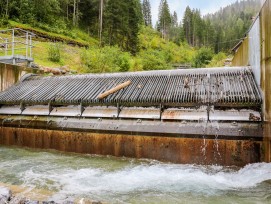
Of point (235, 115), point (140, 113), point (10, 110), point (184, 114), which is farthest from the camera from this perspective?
point (10, 110)

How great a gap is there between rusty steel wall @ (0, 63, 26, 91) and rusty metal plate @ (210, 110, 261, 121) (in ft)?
24.0

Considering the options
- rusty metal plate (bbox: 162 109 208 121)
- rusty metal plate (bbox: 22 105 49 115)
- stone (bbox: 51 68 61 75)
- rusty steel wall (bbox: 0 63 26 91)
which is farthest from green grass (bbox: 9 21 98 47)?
rusty metal plate (bbox: 162 109 208 121)

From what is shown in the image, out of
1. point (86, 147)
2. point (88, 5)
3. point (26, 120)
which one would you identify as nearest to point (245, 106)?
point (86, 147)

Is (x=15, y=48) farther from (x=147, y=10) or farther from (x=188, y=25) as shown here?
(x=147, y=10)

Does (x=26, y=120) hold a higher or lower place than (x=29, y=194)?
higher

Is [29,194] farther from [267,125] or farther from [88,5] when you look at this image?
[88,5]

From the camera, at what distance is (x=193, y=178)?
4855 millimetres

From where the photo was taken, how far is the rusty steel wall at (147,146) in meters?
5.34

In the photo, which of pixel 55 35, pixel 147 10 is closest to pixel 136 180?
pixel 55 35

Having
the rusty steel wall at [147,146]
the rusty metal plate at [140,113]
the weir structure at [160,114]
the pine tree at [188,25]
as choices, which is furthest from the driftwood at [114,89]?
the pine tree at [188,25]

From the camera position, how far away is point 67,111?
714cm

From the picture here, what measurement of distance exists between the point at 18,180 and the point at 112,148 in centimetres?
229

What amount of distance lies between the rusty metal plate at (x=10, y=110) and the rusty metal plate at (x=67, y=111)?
131 cm

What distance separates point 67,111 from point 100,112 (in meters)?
1.05
